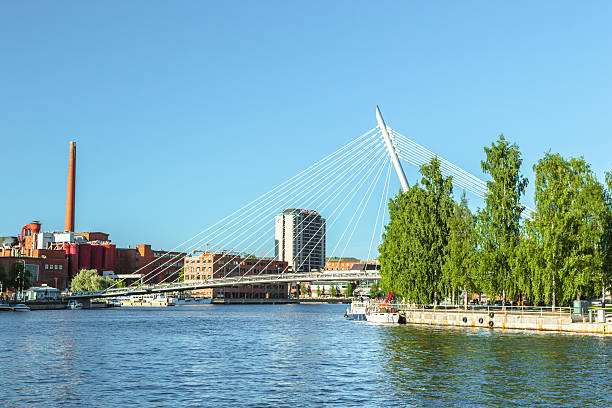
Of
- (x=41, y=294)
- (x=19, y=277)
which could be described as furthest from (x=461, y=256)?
(x=19, y=277)

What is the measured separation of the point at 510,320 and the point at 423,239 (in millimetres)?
15290

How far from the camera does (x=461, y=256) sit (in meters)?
68.6

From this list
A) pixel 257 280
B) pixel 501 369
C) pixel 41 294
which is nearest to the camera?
pixel 501 369

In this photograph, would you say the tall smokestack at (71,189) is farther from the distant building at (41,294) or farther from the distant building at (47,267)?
the distant building at (41,294)

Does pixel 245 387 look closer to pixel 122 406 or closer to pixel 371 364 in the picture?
pixel 122 406

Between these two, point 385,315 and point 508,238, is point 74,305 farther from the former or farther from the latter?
point 508,238

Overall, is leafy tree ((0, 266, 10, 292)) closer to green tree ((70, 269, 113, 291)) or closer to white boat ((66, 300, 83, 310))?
white boat ((66, 300, 83, 310))

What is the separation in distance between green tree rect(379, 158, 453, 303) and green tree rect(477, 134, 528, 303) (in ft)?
23.7

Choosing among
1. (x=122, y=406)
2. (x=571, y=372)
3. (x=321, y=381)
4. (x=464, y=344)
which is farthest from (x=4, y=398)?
(x=464, y=344)

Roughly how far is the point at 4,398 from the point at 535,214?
4826cm

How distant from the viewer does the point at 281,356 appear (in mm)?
44438

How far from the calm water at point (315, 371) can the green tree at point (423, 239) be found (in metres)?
15.5

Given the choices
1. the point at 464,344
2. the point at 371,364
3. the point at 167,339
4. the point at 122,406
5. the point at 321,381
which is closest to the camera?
the point at 122,406

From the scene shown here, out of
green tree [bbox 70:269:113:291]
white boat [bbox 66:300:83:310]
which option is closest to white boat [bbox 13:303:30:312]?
white boat [bbox 66:300:83:310]
